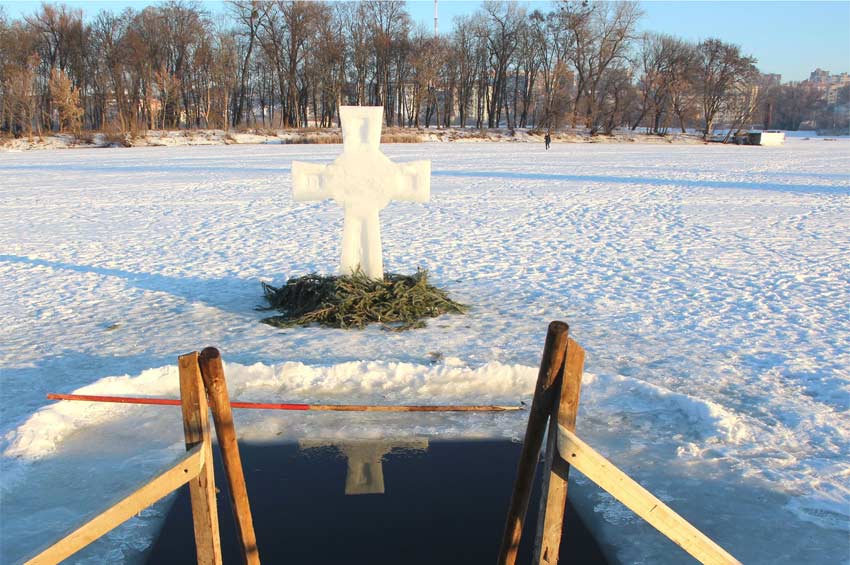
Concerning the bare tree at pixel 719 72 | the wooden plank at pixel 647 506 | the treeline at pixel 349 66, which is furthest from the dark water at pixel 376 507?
the bare tree at pixel 719 72

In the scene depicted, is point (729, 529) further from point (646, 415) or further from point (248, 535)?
point (248, 535)

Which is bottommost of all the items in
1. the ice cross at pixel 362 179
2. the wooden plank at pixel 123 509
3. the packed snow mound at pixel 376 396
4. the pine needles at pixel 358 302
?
the packed snow mound at pixel 376 396

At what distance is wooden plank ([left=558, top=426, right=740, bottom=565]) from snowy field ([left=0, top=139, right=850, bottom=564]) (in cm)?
100

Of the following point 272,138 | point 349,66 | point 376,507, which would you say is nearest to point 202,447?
point 376,507

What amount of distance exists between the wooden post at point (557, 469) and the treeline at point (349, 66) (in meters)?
61.8

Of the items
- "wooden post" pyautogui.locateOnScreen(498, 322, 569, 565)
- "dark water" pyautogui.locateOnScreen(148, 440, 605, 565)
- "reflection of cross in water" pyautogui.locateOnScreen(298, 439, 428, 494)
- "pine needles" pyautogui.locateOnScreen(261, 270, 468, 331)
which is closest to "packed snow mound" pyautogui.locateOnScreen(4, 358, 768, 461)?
"reflection of cross in water" pyautogui.locateOnScreen(298, 439, 428, 494)

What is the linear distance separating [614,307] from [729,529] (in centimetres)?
440

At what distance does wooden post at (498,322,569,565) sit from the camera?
2.84 metres

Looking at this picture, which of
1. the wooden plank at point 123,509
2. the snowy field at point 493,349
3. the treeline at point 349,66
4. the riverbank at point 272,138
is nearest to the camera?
the wooden plank at point 123,509

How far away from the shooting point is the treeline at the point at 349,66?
63844 mm

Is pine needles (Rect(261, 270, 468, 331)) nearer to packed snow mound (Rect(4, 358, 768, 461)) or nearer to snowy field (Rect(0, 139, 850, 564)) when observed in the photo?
snowy field (Rect(0, 139, 850, 564))

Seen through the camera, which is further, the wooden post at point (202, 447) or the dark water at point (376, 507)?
the dark water at point (376, 507)

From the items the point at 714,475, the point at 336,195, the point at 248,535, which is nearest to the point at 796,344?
the point at 714,475

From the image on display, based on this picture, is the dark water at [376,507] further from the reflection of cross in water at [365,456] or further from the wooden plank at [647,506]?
the wooden plank at [647,506]
